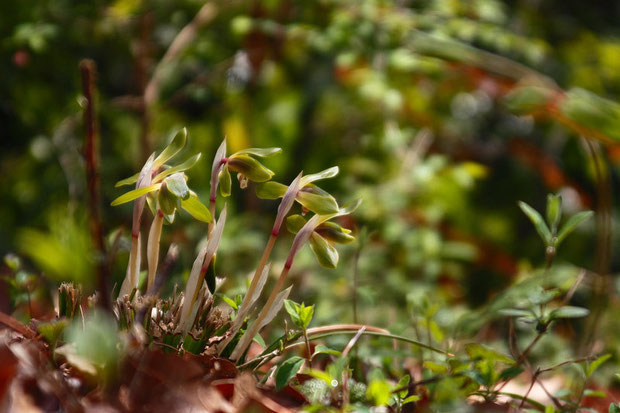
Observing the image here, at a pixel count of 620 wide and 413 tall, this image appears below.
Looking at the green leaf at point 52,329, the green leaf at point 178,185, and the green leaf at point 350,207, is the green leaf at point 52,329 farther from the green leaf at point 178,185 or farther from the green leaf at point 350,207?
the green leaf at point 350,207

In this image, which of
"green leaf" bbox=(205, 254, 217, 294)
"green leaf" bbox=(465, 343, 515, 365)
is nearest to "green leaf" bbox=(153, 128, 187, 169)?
"green leaf" bbox=(205, 254, 217, 294)

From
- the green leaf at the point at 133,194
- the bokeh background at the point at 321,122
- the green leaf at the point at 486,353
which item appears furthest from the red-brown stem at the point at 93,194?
the bokeh background at the point at 321,122

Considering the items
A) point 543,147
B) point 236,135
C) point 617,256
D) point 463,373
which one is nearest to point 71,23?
point 236,135

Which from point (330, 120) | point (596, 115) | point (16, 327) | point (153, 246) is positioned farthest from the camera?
point (330, 120)

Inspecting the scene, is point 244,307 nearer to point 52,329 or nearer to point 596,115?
point 52,329

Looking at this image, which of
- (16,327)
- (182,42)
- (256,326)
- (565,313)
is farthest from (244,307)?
(182,42)

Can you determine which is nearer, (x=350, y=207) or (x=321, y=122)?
(x=350, y=207)
